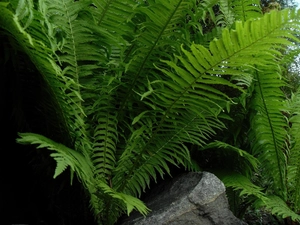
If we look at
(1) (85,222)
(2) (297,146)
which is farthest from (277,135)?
(1) (85,222)

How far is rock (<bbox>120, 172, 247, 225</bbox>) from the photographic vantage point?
1524mm

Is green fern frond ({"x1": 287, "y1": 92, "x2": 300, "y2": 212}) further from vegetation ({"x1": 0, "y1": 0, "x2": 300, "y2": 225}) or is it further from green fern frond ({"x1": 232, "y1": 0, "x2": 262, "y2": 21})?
green fern frond ({"x1": 232, "y1": 0, "x2": 262, "y2": 21})

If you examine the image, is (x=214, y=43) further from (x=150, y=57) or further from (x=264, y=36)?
(x=150, y=57)

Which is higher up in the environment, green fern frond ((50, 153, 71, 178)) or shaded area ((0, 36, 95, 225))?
green fern frond ((50, 153, 71, 178))

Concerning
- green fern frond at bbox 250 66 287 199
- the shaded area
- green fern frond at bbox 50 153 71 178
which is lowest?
the shaded area

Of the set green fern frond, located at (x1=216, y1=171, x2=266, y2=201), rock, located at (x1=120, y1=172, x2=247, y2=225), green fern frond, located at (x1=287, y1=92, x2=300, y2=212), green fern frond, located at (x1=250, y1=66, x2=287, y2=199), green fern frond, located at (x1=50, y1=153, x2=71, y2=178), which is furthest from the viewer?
green fern frond, located at (x1=287, y1=92, x2=300, y2=212)

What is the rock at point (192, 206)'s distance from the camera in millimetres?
1524

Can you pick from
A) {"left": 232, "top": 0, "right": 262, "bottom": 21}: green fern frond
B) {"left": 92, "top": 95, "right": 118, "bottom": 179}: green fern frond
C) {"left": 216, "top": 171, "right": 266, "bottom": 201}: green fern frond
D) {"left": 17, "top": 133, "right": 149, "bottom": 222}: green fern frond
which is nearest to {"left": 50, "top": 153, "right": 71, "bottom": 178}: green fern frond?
{"left": 17, "top": 133, "right": 149, "bottom": 222}: green fern frond

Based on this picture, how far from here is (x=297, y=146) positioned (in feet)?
6.69

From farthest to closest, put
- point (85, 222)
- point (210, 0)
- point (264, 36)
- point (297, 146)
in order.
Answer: point (297, 146) → point (210, 0) → point (85, 222) → point (264, 36)

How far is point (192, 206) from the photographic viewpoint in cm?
157

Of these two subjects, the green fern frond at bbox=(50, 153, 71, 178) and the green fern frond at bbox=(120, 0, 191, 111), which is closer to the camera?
the green fern frond at bbox=(50, 153, 71, 178)

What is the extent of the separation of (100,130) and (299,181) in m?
1.11

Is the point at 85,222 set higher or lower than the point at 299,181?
lower
